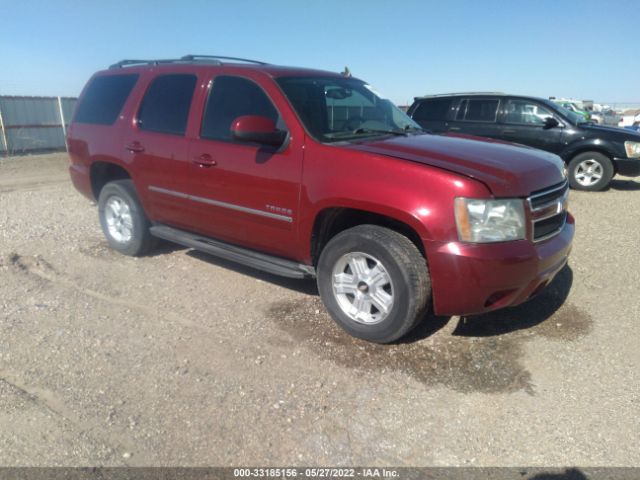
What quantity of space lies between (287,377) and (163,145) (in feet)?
8.44

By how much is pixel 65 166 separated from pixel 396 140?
42.4ft

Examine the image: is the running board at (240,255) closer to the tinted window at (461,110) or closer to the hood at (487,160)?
the hood at (487,160)

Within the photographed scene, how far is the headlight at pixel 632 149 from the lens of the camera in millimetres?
8859

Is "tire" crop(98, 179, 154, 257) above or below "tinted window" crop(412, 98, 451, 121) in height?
below

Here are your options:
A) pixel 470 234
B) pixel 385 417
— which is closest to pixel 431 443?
pixel 385 417

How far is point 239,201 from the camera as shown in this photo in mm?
→ 4012

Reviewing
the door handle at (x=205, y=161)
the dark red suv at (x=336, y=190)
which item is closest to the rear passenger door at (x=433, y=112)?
the dark red suv at (x=336, y=190)

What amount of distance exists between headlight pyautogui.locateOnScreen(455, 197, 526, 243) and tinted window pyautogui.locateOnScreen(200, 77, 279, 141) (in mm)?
1755

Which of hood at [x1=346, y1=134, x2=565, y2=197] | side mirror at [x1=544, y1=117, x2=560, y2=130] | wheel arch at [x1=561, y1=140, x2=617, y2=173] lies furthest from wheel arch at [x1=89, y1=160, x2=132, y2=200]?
wheel arch at [x1=561, y1=140, x2=617, y2=173]

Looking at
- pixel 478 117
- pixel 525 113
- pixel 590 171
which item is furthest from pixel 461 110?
pixel 590 171

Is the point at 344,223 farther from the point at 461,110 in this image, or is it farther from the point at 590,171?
the point at 590,171

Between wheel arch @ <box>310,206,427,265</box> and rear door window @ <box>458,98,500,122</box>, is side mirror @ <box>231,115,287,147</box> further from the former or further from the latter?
rear door window @ <box>458,98,500,122</box>

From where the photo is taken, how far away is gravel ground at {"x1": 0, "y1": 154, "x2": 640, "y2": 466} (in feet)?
8.25

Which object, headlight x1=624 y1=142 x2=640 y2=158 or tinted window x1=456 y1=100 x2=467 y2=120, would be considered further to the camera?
tinted window x1=456 y1=100 x2=467 y2=120
